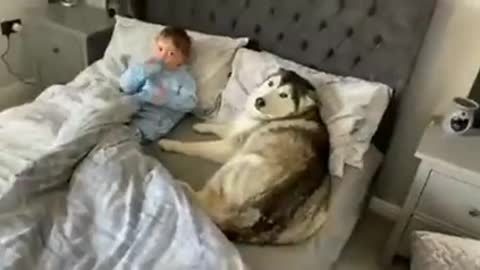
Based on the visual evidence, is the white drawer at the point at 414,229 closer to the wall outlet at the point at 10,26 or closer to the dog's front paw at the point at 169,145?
the dog's front paw at the point at 169,145

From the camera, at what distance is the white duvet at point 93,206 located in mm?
1338

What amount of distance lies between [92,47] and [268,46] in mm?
876

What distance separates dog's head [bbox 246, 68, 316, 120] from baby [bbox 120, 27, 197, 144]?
13.7 inches

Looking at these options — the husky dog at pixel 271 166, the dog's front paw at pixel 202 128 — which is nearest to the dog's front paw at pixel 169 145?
the husky dog at pixel 271 166

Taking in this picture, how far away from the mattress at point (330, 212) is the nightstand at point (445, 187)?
→ 0.68 ft

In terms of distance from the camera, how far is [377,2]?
199 centimetres

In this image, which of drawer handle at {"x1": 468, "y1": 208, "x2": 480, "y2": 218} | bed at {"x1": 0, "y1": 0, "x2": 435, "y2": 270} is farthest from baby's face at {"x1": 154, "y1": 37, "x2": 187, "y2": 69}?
drawer handle at {"x1": 468, "y1": 208, "x2": 480, "y2": 218}

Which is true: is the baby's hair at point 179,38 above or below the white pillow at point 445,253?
A: above

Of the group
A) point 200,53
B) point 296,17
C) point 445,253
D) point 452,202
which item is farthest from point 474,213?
point 200,53

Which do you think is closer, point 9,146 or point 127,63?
point 9,146

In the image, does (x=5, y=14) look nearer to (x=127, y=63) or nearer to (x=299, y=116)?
(x=127, y=63)

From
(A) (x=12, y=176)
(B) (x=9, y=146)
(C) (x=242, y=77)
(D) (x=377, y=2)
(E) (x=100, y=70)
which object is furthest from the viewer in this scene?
(E) (x=100, y=70)

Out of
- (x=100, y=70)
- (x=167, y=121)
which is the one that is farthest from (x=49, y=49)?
(x=167, y=121)

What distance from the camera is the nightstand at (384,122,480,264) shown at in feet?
5.90
